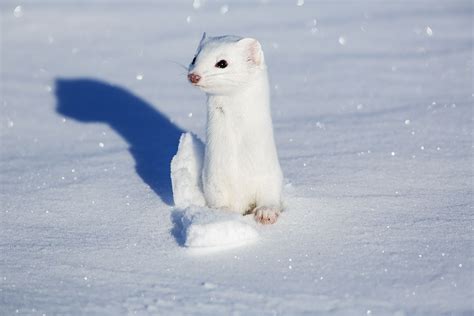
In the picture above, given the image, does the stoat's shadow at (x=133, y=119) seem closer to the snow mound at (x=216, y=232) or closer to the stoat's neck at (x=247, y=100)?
the snow mound at (x=216, y=232)

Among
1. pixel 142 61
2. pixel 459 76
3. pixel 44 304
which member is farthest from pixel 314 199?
pixel 142 61

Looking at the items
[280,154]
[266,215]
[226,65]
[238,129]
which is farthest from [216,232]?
[280,154]

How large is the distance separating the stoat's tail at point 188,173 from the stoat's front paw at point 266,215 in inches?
12.0

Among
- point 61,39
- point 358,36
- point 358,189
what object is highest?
point 358,189

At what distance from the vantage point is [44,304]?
3008 mm

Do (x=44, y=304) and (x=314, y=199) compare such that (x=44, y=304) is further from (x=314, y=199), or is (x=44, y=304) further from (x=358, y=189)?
(x=358, y=189)

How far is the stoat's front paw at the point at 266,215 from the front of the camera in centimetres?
350

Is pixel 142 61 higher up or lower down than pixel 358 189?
lower down

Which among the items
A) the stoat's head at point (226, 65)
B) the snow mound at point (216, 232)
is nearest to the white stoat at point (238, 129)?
the stoat's head at point (226, 65)

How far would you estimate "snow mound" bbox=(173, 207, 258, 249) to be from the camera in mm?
3350

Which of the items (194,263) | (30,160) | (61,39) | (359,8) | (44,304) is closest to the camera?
(44,304)

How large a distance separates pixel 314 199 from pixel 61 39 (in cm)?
424

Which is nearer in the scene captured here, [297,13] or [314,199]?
[314,199]

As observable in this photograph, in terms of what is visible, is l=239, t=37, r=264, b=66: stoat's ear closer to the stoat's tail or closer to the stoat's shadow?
the stoat's tail
